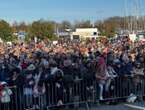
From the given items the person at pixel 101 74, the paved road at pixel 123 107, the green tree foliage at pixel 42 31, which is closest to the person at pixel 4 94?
the paved road at pixel 123 107

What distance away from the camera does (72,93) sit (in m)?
14.4

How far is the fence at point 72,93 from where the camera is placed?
1357cm

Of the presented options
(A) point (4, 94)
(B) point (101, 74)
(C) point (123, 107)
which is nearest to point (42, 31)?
(B) point (101, 74)

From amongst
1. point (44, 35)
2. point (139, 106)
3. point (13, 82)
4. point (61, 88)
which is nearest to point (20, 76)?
point (13, 82)

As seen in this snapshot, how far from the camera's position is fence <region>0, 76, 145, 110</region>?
13.6 m

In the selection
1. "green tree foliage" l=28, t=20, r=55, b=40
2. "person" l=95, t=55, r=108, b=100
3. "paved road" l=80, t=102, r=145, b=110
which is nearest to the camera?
"paved road" l=80, t=102, r=145, b=110

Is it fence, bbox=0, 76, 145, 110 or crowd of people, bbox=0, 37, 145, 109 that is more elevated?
crowd of people, bbox=0, 37, 145, 109

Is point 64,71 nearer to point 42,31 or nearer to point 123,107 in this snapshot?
point 123,107

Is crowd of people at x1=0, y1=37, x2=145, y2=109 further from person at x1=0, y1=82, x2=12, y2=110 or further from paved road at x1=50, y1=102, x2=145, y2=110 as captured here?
paved road at x1=50, y1=102, x2=145, y2=110

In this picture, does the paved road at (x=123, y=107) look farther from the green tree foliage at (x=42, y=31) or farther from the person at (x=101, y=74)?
the green tree foliage at (x=42, y=31)

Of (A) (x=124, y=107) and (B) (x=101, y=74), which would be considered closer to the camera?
(A) (x=124, y=107)

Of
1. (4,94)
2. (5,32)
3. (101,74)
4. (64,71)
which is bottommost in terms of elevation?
(4,94)

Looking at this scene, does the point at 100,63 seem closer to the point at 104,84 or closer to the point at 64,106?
the point at 104,84

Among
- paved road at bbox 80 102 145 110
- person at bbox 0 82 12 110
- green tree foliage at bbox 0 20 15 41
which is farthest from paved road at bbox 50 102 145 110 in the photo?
green tree foliage at bbox 0 20 15 41
